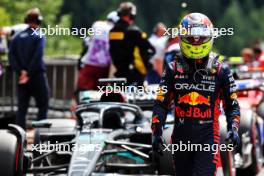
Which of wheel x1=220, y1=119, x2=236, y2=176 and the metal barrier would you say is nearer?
wheel x1=220, y1=119, x2=236, y2=176

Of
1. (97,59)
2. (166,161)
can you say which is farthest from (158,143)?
(97,59)

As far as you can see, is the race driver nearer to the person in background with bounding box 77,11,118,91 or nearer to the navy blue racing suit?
the navy blue racing suit

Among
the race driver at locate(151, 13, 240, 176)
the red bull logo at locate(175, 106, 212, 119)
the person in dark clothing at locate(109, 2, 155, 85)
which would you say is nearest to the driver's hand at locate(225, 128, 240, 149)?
the race driver at locate(151, 13, 240, 176)

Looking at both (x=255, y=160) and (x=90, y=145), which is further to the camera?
(x=255, y=160)

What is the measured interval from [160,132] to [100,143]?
1.58 m

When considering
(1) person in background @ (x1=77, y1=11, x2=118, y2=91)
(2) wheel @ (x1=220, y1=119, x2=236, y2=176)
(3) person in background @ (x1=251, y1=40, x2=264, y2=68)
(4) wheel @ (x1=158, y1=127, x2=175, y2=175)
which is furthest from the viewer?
(3) person in background @ (x1=251, y1=40, x2=264, y2=68)

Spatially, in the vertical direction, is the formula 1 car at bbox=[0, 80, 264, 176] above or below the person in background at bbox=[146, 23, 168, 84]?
below

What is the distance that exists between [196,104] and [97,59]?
5.98 meters

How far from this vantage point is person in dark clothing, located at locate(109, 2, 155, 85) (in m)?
13.0

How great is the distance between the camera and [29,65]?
12.9m

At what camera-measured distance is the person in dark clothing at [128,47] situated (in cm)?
1304

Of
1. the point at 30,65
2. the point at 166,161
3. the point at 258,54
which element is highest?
the point at 258,54

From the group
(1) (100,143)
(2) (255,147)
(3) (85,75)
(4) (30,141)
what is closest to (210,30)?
(1) (100,143)

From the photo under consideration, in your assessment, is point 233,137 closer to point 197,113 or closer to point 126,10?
point 197,113
